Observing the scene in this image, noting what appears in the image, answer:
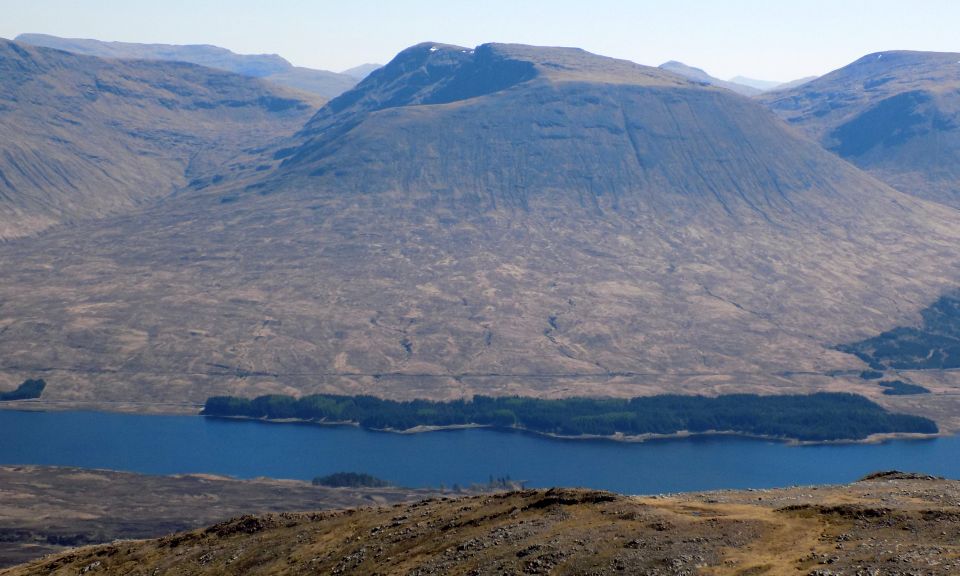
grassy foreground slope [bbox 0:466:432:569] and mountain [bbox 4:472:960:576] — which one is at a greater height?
mountain [bbox 4:472:960:576]

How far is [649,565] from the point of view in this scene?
59.4 metres

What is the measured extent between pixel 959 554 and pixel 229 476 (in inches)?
6045

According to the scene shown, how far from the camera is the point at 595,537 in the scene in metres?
64.4

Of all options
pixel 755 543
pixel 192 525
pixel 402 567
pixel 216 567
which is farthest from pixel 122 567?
pixel 192 525

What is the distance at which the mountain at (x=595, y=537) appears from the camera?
5850 cm

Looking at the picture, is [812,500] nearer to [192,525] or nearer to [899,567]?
[899,567]

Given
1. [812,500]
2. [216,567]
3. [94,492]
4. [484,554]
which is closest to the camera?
[484,554]

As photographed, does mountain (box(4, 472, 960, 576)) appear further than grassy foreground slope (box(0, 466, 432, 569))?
No

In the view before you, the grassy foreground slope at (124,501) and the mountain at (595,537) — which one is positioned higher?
the mountain at (595,537)

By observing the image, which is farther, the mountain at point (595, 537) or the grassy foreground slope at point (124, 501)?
the grassy foreground slope at point (124, 501)

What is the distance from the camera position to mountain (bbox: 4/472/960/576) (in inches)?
2303

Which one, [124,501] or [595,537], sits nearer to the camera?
[595,537]

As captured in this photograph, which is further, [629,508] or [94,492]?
[94,492]

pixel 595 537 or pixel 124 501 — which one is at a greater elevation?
pixel 595 537
